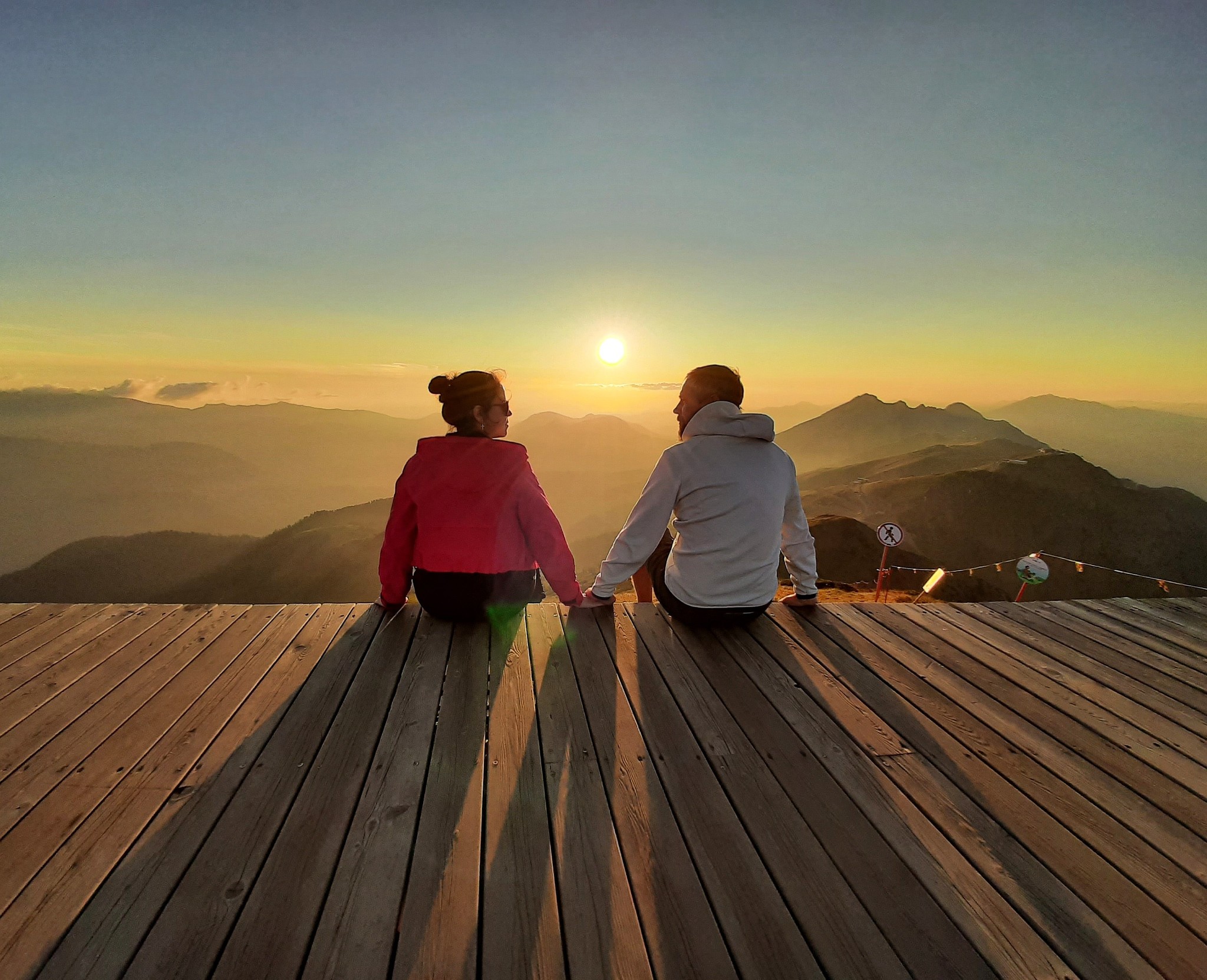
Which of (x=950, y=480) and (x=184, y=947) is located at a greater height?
(x=184, y=947)

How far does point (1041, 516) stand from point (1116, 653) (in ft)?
193

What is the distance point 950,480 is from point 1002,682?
56.4m

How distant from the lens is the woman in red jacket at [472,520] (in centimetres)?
276

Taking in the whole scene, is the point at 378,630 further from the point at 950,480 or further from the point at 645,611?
the point at 950,480

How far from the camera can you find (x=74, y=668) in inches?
105

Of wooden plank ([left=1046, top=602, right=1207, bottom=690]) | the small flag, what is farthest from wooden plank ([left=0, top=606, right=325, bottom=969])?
the small flag

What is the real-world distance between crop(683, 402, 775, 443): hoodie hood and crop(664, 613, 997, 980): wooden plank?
3.74 feet

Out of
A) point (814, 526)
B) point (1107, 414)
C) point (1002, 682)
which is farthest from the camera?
point (1107, 414)

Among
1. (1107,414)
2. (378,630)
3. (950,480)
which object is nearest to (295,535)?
(950,480)

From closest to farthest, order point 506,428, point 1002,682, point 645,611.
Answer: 1. point 1002,682
2. point 506,428
3. point 645,611

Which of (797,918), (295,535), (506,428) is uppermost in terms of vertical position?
(506,428)

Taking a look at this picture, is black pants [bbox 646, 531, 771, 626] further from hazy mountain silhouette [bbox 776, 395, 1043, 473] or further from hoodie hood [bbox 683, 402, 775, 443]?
hazy mountain silhouette [bbox 776, 395, 1043, 473]

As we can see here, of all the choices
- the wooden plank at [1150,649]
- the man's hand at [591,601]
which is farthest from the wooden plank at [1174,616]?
the man's hand at [591,601]

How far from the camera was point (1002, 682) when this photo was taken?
2.78 m
